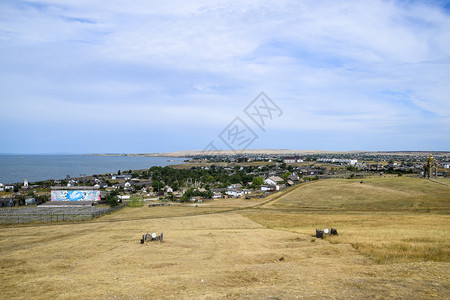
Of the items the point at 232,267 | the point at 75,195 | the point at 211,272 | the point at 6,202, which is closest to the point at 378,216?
the point at 232,267

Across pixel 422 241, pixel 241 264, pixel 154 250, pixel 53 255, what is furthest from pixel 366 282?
pixel 53 255

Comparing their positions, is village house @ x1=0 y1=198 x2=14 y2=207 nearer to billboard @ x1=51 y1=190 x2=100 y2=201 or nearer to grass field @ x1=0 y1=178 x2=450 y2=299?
billboard @ x1=51 y1=190 x2=100 y2=201

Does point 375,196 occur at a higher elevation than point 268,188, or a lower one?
higher

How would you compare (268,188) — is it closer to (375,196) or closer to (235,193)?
(235,193)

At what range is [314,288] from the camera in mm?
12164

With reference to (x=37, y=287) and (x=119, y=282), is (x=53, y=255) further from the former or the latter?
(x=119, y=282)

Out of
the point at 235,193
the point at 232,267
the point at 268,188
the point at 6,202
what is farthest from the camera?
the point at 268,188

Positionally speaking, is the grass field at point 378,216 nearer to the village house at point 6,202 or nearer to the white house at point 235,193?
the white house at point 235,193

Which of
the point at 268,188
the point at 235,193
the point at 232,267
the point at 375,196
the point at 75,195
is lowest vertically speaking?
the point at 235,193

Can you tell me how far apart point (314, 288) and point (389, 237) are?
1356cm

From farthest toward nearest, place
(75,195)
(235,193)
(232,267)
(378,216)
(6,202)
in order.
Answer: (235,193) → (75,195) → (6,202) → (378,216) → (232,267)

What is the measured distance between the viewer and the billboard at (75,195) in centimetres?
6619

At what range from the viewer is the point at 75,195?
221 feet

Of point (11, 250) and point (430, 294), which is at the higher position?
point (430, 294)
